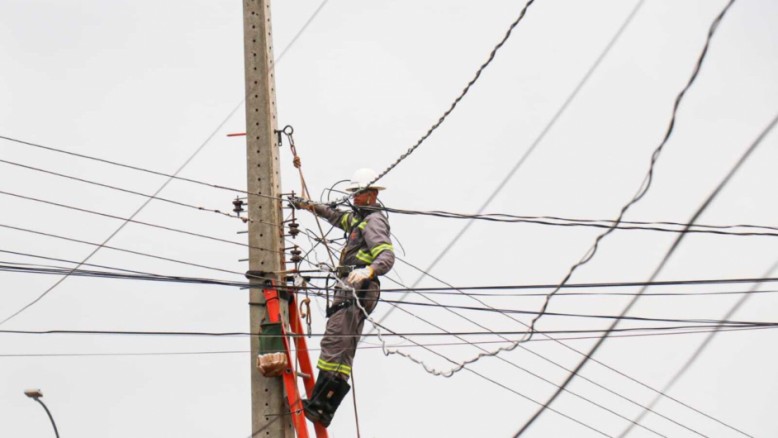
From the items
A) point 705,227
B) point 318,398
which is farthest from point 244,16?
point 705,227

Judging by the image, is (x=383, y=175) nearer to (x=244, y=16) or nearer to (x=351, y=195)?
(x=351, y=195)

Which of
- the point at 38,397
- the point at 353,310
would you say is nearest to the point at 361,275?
the point at 353,310

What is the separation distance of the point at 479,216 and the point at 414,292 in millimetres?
842

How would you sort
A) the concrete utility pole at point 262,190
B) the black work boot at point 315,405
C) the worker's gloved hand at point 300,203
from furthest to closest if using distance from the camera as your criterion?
the worker's gloved hand at point 300,203
the black work boot at point 315,405
the concrete utility pole at point 262,190

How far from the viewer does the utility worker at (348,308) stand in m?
9.57

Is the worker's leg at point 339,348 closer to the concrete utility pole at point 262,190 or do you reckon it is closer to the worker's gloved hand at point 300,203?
the concrete utility pole at point 262,190

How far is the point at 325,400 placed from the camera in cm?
959

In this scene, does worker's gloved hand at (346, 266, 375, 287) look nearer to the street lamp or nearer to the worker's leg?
the worker's leg

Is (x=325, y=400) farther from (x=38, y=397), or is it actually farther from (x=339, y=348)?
(x=38, y=397)

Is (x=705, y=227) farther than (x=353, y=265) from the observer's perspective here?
No

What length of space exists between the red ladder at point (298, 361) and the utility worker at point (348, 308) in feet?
0.27

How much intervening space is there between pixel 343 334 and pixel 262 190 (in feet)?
4.17

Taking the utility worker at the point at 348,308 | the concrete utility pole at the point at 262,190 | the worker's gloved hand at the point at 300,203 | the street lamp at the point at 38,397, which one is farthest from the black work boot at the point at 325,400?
the street lamp at the point at 38,397

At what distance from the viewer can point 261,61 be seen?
1014cm
